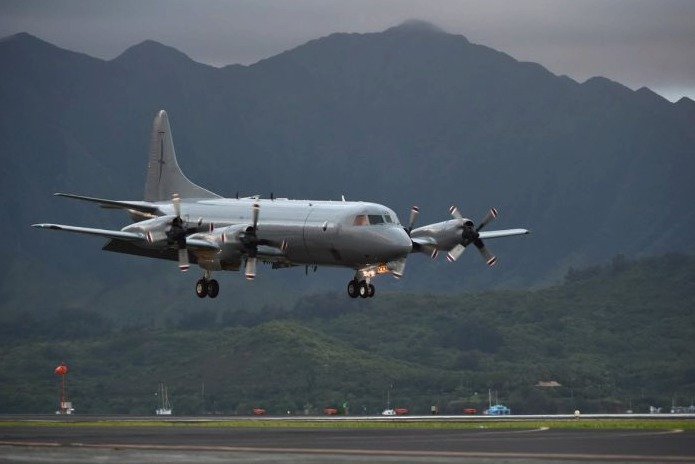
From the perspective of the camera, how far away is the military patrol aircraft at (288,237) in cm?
8262

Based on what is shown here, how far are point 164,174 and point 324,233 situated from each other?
21526 mm

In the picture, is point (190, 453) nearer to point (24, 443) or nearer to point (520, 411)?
point (24, 443)

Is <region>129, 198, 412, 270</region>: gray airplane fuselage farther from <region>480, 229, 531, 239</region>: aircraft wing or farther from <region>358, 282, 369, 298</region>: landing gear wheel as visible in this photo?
<region>480, 229, 531, 239</region>: aircraft wing

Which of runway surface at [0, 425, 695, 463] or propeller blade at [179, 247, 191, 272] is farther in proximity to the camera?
propeller blade at [179, 247, 191, 272]

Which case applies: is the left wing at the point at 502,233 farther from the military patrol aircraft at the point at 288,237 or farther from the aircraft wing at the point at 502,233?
the military patrol aircraft at the point at 288,237

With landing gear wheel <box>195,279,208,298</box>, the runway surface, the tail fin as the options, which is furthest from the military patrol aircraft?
the runway surface

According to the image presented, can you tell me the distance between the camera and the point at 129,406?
189125 millimetres

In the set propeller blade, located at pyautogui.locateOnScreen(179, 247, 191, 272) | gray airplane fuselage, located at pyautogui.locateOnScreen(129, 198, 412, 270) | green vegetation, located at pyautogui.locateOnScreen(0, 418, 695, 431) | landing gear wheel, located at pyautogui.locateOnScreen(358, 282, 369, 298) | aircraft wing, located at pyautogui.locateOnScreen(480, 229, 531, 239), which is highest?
aircraft wing, located at pyautogui.locateOnScreen(480, 229, 531, 239)

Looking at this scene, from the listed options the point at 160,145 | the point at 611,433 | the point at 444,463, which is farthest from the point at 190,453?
the point at 160,145

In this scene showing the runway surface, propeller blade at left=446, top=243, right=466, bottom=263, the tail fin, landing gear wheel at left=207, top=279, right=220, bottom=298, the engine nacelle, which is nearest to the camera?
the runway surface

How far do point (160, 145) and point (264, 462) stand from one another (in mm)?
57393

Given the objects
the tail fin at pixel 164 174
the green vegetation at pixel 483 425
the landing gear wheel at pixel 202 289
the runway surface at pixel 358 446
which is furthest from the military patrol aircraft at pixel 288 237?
the runway surface at pixel 358 446

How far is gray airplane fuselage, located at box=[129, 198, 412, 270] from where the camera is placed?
82188 millimetres

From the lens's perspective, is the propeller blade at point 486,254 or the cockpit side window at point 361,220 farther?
the propeller blade at point 486,254
